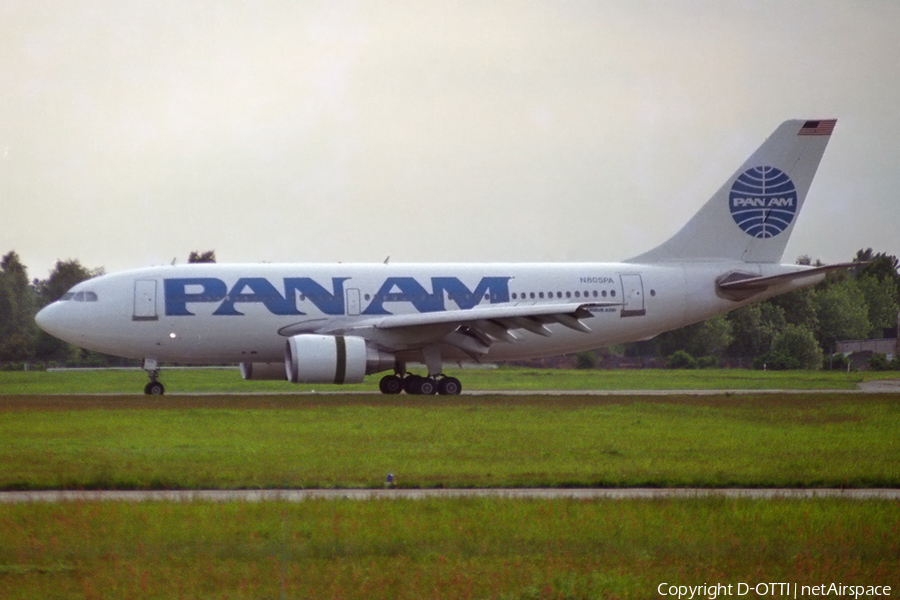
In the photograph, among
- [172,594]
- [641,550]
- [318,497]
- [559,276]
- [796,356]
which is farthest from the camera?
[796,356]

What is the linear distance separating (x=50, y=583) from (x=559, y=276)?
85.3 feet

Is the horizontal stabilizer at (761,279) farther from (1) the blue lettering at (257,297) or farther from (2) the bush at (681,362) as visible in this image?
(2) the bush at (681,362)

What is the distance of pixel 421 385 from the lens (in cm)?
3234

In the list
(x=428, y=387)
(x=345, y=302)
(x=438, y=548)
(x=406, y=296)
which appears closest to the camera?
(x=438, y=548)

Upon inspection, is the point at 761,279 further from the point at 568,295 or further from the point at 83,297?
the point at 83,297

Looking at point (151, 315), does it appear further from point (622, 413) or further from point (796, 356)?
point (796, 356)

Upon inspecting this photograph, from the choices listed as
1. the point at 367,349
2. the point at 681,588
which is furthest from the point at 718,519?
the point at 367,349

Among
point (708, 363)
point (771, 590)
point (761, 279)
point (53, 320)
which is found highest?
point (761, 279)

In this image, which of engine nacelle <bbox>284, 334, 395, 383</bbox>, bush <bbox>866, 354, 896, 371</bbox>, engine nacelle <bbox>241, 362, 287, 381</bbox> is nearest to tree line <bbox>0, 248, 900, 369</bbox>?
bush <bbox>866, 354, 896, 371</bbox>

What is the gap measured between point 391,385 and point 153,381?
250 inches

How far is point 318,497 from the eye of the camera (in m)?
13.2

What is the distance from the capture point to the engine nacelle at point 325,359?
2920 cm

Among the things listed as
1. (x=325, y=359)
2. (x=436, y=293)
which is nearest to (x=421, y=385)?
(x=436, y=293)

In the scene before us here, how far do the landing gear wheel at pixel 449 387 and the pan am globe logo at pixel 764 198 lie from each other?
1017 cm
